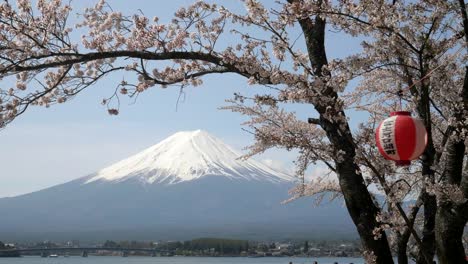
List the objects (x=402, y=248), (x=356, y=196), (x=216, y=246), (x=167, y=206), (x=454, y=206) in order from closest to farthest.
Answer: (x=454, y=206) → (x=356, y=196) → (x=402, y=248) → (x=216, y=246) → (x=167, y=206)

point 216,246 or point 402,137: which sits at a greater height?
point 216,246

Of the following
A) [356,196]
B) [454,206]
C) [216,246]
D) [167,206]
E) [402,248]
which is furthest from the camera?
[167,206]

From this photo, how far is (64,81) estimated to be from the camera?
4266mm

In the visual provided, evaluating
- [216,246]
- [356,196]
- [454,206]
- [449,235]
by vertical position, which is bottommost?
[449,235]

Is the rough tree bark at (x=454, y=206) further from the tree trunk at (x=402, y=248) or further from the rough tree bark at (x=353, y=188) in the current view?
the tree trunk at (x=402, y=248)

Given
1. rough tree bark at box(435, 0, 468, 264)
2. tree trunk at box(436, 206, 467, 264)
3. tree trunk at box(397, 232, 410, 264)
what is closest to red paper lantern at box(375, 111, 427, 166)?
rough tree bark at box(435, 0, 468, 264)

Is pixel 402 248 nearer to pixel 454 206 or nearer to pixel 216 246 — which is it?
pixel 454 206

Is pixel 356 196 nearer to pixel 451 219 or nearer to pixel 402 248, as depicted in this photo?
pixel 451 219

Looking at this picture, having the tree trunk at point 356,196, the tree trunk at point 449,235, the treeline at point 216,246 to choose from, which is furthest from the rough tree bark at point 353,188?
the treeline at point 216,246

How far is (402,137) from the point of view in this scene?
146 inches

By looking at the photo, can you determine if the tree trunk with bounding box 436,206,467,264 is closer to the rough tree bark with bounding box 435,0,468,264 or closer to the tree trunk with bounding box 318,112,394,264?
the rough tree bark with bounding box 435,0,468,264

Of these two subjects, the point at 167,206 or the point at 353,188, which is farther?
the point at 167,206

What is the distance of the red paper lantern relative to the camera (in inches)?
146

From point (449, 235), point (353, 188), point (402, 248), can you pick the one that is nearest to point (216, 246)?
point (402, 248)
